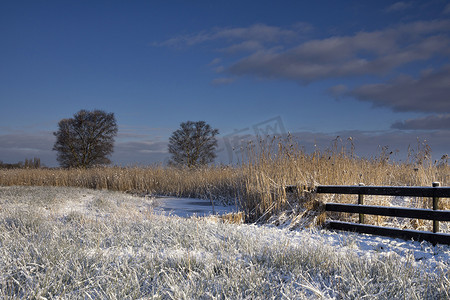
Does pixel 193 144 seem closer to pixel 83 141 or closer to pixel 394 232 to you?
pixel 83 141

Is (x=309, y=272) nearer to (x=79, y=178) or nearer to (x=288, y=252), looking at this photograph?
(x=288, y=252)

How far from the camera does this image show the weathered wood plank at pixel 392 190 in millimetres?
5508

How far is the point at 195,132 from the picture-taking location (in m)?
26.4

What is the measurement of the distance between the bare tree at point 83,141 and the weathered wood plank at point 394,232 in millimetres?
22545

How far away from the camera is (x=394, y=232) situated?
5.84 meters

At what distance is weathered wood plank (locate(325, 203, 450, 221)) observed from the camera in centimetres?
549

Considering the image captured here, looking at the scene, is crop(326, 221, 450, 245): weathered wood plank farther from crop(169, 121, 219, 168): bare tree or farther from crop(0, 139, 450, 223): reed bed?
crop(169, 121, 219, 168): bare tree

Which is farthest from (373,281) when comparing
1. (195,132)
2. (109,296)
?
(195,132)

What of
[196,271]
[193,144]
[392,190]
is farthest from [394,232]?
[193,144]

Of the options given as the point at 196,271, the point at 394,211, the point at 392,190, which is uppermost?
the point at 392,190

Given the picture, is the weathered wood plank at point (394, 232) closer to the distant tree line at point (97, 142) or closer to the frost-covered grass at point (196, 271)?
the frost-covered grass at point (196, 271)

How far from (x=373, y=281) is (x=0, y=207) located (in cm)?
781

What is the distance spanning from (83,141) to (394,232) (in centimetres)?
2427

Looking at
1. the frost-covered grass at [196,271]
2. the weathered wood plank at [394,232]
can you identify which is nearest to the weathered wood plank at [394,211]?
the weathered wood plank at [394,232]
